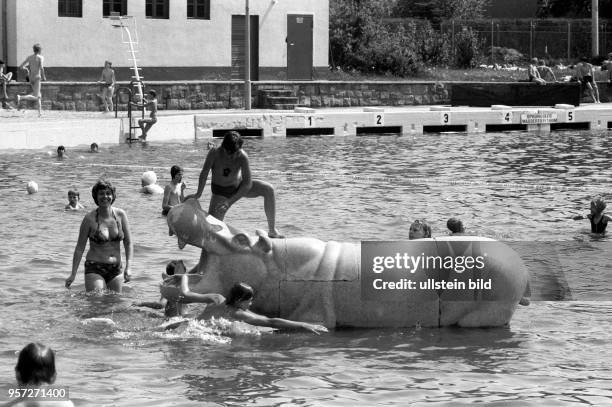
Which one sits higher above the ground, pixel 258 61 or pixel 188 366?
pixel 258 61

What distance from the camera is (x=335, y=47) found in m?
51.0

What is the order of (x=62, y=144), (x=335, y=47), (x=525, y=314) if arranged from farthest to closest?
(x=335, y=47)
(x=62, y=144)
(x=525, y=314)

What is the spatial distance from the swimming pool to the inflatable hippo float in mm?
287

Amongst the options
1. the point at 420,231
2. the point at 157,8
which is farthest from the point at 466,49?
the point at 420,231

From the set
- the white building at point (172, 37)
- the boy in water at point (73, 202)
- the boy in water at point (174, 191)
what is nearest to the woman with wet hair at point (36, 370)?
the boy in water at point (174, 191)

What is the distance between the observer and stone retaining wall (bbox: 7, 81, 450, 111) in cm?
3828

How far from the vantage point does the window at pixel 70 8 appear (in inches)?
1622

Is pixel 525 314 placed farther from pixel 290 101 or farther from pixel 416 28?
pixel 416 28

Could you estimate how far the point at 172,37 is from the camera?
144 feet

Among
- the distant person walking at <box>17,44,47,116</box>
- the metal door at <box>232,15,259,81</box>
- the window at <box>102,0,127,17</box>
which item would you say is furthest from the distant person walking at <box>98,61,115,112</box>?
the metal door at <box>232,15,259,81</box>

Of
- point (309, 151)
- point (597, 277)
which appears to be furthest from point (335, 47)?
point (597, 277)

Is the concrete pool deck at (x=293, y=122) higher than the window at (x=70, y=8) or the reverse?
the reverse

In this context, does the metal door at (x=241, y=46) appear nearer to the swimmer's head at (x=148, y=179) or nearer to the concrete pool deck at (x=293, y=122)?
the concrete pool deck at (x=293, y=122)

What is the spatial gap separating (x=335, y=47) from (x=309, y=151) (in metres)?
17.2
